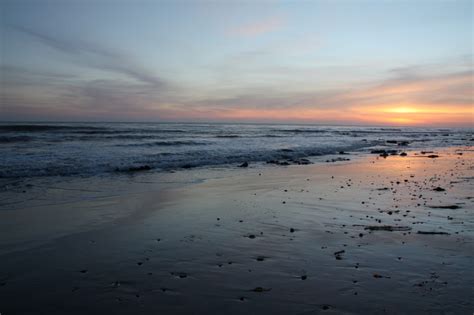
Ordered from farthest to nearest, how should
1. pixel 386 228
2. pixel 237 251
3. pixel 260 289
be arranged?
pixel 386 228 < pixel 237 251 < pixel 260 289

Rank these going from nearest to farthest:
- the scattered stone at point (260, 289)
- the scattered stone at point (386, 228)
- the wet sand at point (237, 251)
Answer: the wet sand at point (237, 251) → the scattered stone at point (260, 289) → the scattered stone at point (386, 228)

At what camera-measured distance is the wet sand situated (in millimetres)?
4246

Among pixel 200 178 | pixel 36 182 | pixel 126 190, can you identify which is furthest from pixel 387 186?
pixel 36 182

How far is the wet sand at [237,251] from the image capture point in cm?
425

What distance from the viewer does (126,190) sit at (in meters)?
11.8

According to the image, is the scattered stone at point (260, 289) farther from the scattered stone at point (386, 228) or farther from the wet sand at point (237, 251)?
the scattered stone at point (386, 228)

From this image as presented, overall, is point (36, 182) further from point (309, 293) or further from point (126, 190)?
point (309, 293)

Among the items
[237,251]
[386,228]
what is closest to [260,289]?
[237,251]

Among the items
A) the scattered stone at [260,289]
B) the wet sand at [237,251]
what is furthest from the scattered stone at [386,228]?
the scattered stone at [260,289]

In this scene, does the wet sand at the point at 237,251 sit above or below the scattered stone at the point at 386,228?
below

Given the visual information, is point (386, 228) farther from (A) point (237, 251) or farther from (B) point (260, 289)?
(B) point (260, 289)

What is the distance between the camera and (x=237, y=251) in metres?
6.02

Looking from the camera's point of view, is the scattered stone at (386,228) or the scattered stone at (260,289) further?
the scattered stone at (386,228)

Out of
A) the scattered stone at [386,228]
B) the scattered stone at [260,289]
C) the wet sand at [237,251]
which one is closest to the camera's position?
the wet sand at [237,251]
